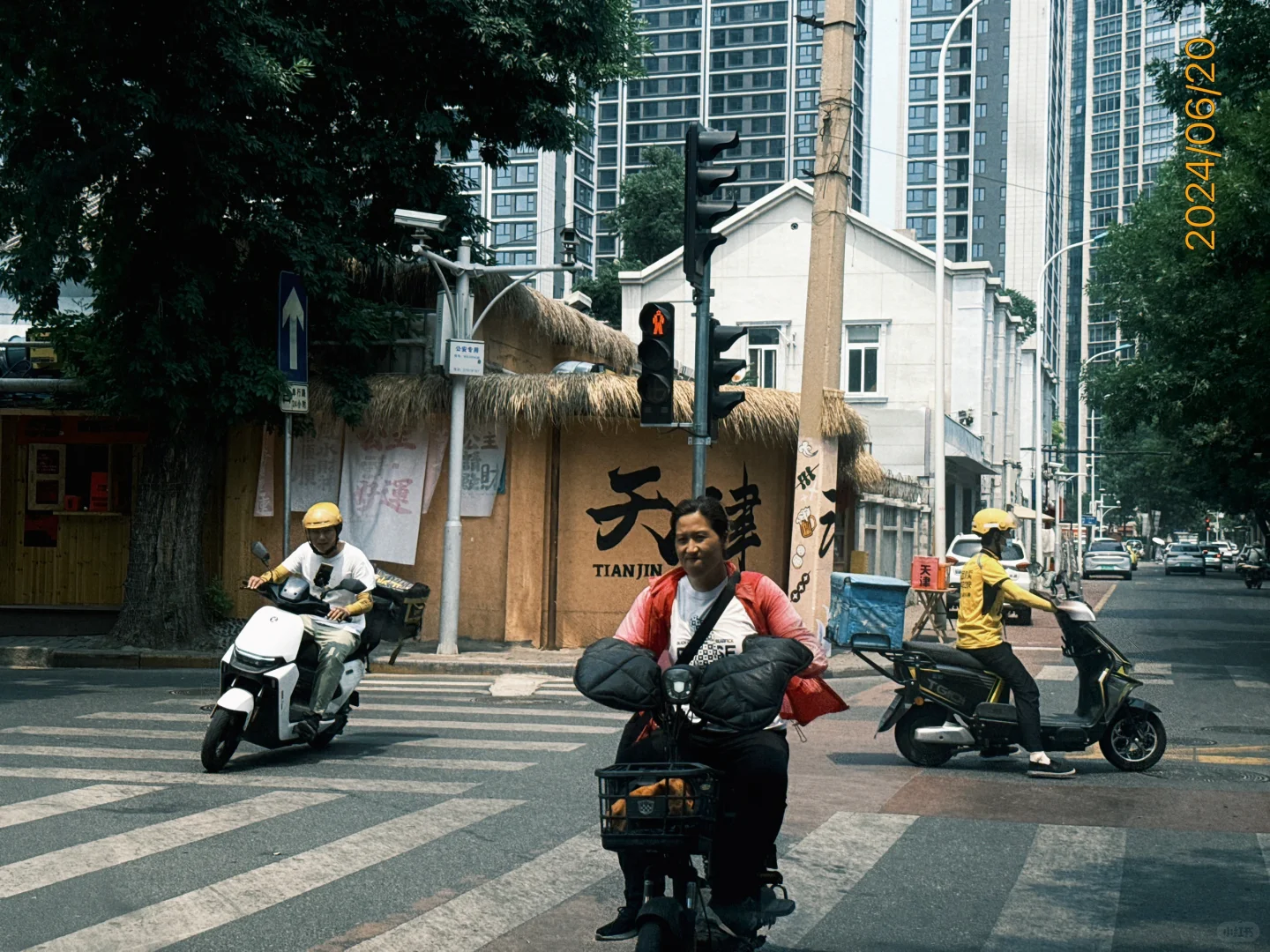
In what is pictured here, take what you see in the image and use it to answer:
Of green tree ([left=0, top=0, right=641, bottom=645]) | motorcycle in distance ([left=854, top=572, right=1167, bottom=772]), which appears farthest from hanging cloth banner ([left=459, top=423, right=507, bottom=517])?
motorcycle in distance ([left=854, top=572, right=1167, bottom=772])

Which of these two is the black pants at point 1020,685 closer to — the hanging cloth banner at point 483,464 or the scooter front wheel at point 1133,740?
the scooter front wheel at point 1133,740

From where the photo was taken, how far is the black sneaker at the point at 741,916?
4.52 meters

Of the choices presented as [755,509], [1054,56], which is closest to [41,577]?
[755,509]

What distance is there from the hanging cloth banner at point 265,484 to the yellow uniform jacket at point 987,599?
11018 millimetres

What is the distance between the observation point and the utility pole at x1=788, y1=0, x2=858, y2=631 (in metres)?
14.1

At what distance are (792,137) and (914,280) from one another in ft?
318

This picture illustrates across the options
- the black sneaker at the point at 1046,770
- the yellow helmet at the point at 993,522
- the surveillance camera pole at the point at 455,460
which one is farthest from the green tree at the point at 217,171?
the black sneaker at the point at 1046,770

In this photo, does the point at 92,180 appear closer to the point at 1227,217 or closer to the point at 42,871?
the point at 42,871

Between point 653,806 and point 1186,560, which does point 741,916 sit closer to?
point 653,806

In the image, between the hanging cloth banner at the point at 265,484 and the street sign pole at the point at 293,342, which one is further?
the hanging cloth banner at the point at 265,484

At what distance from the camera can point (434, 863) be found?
644cm

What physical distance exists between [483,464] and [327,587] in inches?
333

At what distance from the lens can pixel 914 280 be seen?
136 ft

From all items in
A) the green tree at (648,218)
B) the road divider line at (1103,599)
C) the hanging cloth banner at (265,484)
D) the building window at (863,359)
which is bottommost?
the road divider line at (1103,599)
